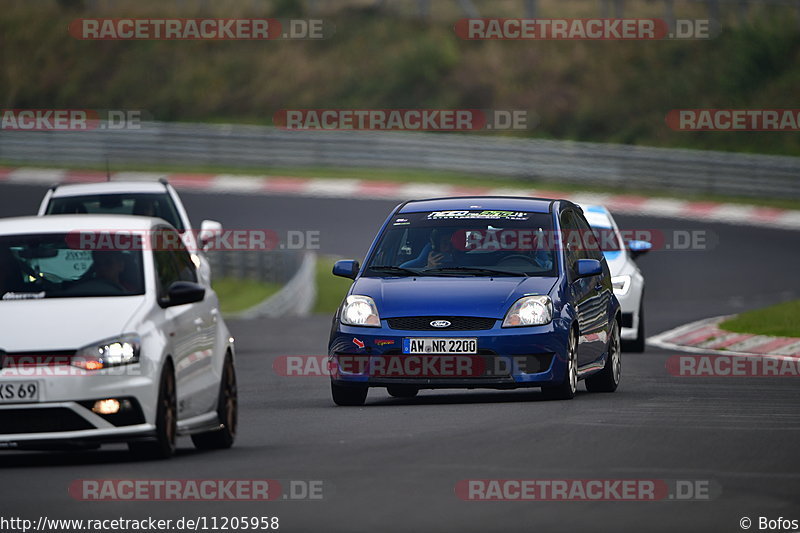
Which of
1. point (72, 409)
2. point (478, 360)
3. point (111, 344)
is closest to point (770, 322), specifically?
point (478, 360)

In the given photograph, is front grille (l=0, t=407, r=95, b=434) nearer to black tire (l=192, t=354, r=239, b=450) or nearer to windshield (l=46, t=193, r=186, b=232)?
black tire (l=192, t=354, r=239, b=450)

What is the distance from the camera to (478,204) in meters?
14.8

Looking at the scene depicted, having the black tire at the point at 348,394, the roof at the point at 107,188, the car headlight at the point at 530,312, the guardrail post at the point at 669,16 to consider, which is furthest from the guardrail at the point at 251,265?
the car headlight at the point at 530,312

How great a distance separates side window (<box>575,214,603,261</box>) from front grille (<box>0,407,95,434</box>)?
6.22 m

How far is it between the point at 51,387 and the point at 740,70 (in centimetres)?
3986

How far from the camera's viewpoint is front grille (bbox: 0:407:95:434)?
9.91 meters

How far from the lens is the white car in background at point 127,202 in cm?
1827

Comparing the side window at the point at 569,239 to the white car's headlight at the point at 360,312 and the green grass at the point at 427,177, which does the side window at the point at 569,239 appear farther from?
the green grass at the point at 427,177

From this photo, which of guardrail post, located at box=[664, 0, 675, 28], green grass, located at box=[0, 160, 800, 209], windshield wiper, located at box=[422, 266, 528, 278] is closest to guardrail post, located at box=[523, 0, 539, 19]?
guardrail post, located at box=[664, 0, 675, 28]

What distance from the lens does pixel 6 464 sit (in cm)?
1050

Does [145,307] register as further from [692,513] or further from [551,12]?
[551,12]

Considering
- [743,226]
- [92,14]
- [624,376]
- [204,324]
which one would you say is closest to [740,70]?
[743,226]

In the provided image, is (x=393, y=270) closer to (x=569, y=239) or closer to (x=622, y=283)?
(x=569, y=239)

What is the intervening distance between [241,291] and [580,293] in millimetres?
19791
